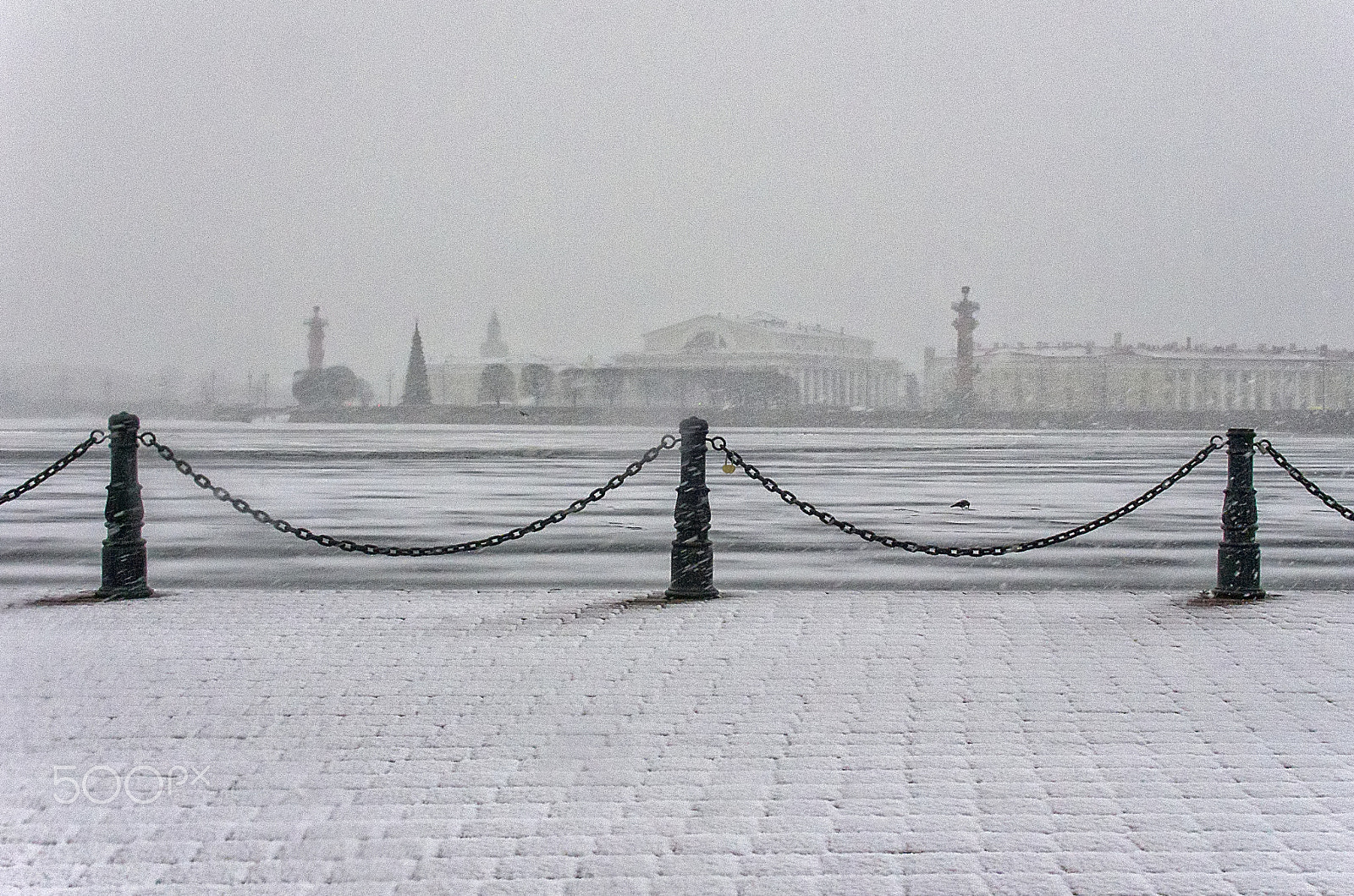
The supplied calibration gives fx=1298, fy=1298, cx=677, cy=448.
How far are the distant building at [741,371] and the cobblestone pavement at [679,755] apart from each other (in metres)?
98.2

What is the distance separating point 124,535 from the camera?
729cm

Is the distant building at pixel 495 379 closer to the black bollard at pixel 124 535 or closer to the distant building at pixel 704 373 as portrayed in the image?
the distant building at pixel 704 373

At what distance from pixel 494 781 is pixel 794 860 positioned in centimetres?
102

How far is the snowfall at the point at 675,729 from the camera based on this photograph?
3178 millimetres

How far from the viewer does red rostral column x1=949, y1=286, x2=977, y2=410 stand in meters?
101

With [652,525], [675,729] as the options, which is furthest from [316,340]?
[675,729]

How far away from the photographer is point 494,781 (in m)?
3.77

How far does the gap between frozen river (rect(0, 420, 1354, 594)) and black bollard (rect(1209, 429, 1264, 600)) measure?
3.24 ft

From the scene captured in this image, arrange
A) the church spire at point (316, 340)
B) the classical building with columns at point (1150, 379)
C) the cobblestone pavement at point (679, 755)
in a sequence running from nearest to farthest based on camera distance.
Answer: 1. the cobblestone pavement at point (679, 755)
2. the classical building with columns at point (1150, 379)
3. the church spire at point (316, 340)

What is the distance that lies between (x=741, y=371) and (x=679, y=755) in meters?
112

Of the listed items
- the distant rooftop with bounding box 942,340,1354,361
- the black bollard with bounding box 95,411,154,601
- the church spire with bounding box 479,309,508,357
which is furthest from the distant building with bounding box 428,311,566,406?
the black bollard with bounding box 95,411,154,601

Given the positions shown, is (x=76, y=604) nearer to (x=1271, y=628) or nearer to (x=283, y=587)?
(x=283, y=587)

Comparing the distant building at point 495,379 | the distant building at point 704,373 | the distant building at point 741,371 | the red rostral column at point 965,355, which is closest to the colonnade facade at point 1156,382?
the red rostral column at point 965,355

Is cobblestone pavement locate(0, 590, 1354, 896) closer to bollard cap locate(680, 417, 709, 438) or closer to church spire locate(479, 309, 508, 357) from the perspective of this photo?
Answer: bollard cap locate(680, 417, 709, 438)
